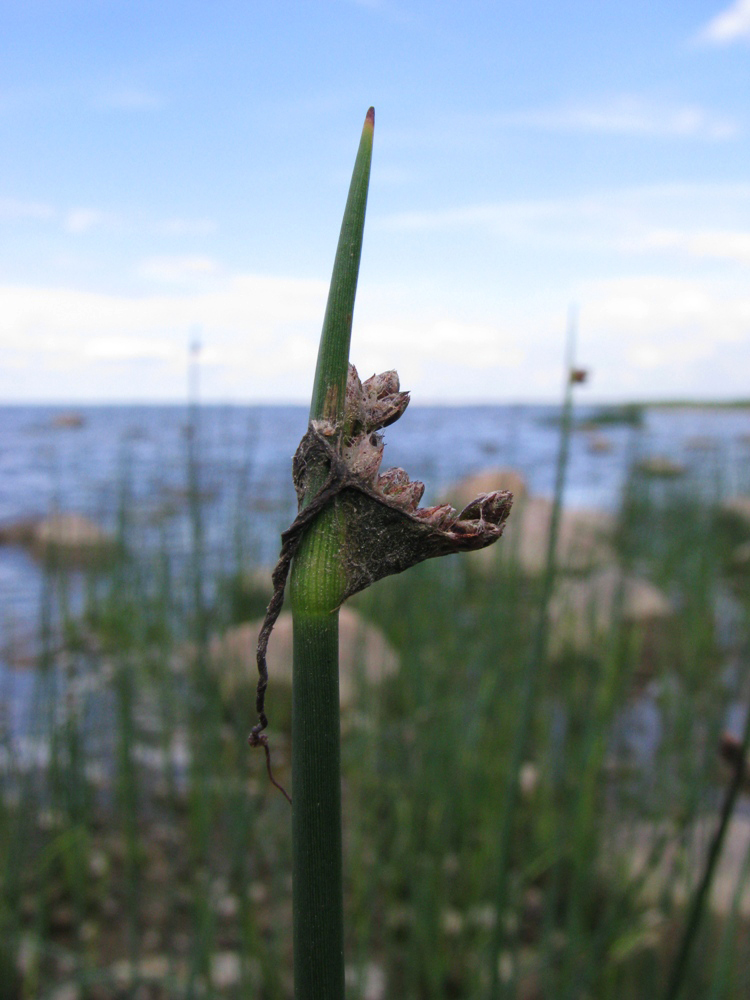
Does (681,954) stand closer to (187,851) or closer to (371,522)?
(371,522)

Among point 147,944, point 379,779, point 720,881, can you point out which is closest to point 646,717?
point 720,881

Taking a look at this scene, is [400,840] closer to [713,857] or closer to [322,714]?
[713,857]

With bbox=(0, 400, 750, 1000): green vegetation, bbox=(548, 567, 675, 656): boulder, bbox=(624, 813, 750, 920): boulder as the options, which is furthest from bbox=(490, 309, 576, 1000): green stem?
bbox=(548, 567, 675, 656): boulder

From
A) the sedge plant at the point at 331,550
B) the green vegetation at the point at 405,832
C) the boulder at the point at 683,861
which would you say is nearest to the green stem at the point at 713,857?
the green vegetation at the point at 405,832

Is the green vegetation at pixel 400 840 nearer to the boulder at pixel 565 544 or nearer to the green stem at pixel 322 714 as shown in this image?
the boulder at pixel 565 544

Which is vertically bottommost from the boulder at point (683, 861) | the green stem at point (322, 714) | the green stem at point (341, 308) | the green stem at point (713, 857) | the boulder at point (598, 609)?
the boulder at point (683, 861)
